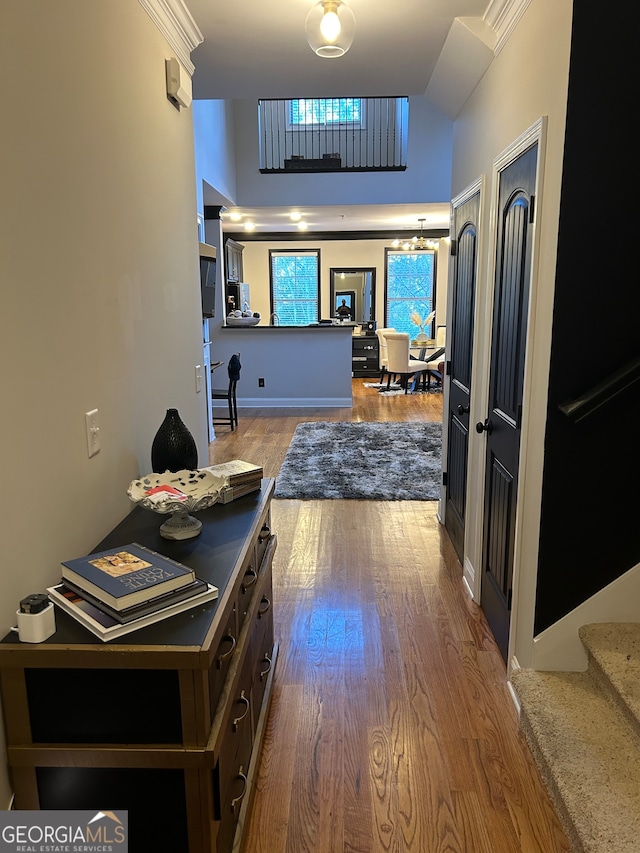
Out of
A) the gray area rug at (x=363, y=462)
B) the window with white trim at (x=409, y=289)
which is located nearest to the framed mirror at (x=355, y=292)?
the window with white trim at (x=409, y=289)

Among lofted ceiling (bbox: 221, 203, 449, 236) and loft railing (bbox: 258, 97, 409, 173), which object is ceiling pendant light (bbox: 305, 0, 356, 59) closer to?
lofted ceiling (bbox: 221, 203, 449, 236)

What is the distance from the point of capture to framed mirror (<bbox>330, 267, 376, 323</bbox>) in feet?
37.7

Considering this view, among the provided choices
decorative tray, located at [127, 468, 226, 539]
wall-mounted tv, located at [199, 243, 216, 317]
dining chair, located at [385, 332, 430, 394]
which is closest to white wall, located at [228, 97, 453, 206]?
dining chair, located at [385, 332, 430, 394]

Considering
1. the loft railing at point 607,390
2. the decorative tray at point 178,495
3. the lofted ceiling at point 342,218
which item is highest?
the lofted ceiling at point 342,218

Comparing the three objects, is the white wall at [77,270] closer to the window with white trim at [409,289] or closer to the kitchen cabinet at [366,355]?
the kitchen cabinet at [366,355]

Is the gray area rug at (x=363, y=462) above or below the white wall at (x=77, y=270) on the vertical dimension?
below

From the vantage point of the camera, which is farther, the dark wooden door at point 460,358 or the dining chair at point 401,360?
the dining chair at point 401,360

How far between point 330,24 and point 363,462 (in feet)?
12.5

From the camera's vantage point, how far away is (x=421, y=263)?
449 inches

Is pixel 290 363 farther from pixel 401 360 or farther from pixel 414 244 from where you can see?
pixel 414 244

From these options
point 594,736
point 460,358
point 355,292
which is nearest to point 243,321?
point 355,292

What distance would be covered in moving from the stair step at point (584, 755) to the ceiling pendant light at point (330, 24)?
2.35 meters

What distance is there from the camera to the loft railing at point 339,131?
805 cm

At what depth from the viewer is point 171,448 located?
→ 195cm
